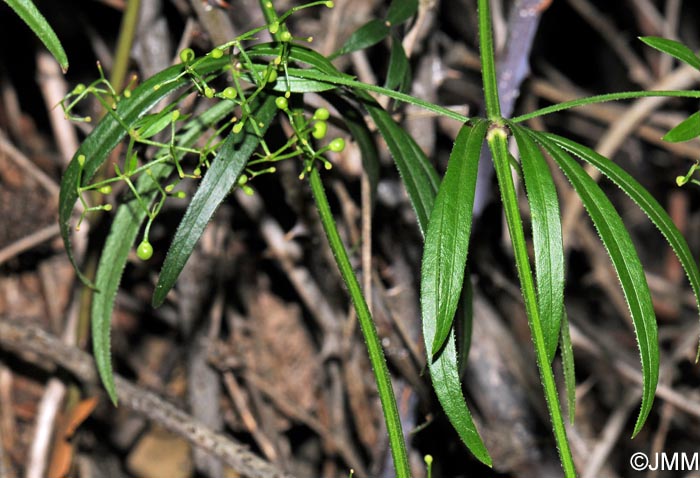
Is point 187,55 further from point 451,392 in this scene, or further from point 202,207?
point 451,392

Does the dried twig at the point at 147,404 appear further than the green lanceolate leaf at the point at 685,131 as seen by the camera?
Yes

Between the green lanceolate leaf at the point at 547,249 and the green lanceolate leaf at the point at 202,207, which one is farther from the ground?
the green lanceolate leaf at the point at 202,207

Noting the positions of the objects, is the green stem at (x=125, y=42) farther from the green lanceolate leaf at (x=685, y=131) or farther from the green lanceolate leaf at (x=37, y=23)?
the green lanceolate leaf at (x=685, y=131)

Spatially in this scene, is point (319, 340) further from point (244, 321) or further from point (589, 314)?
point (589, 314)

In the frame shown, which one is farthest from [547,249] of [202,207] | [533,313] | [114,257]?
[114,257]

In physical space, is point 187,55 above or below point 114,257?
above
